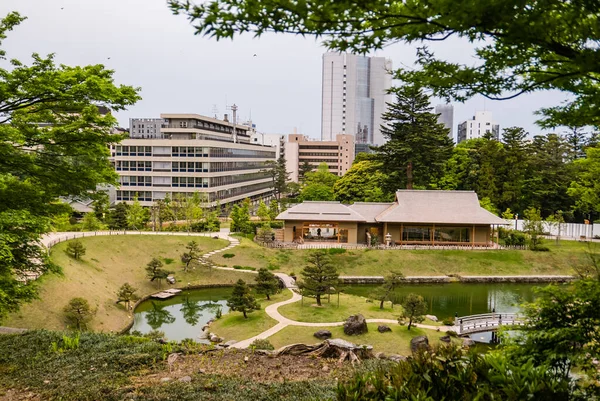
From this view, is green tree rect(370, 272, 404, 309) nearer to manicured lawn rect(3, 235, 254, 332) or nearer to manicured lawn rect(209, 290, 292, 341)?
manicured lawn rect(209, 290, 292, 341)

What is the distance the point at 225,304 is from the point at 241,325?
4.29 m

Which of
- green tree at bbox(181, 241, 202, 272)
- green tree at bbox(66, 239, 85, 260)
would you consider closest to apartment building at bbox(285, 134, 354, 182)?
green tree at bbox(181, 241, 202, 272)

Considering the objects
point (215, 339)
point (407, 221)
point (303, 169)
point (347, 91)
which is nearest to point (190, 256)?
point (215, 339)

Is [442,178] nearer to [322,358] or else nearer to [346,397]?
[322,358]

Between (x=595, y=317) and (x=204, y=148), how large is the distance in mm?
39424

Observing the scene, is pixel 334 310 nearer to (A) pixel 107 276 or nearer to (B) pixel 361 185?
(A) pixel 107 276

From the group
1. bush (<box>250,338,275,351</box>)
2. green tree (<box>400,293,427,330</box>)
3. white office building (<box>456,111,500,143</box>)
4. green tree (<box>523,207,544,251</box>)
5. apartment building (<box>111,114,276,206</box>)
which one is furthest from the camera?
white office building (<box>456,111,500,143</box>)

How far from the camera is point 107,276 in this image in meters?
21.1

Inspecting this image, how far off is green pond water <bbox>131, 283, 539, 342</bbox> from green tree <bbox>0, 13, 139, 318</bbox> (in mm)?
8134

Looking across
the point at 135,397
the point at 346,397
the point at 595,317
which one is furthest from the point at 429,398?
the point at 135,397

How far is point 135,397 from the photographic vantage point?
20.6 ft

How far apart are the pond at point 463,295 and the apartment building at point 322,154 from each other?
50.9 meters

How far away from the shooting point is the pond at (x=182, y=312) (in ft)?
54.3

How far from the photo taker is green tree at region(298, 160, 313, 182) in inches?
2645
